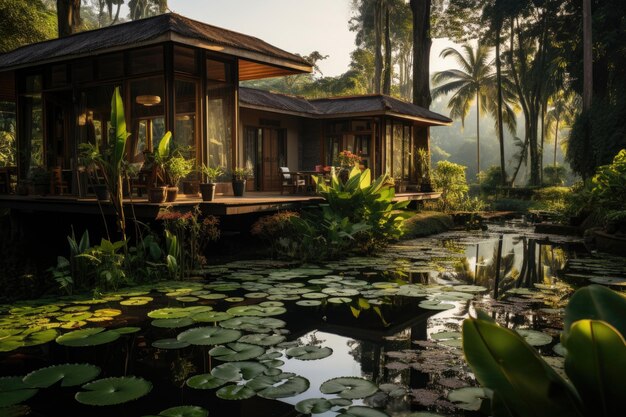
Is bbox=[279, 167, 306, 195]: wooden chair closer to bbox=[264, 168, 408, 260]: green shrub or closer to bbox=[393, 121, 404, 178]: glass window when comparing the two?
bbox=[264, 168, 408, 260]: green shrub

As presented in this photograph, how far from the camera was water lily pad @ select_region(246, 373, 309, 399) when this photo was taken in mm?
2707

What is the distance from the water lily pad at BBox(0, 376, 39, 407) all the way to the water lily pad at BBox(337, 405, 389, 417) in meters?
1.67

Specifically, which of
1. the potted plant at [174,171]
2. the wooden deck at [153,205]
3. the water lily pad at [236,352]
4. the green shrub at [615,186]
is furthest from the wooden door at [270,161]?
the water lily pad at [236,352]

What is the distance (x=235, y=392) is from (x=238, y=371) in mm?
320

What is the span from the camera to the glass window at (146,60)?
902 cm

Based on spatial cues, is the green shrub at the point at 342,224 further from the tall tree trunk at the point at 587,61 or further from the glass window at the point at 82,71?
the tall tree trunk at the point at 587,61

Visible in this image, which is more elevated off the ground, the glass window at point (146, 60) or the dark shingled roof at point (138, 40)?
the dark shingled roof at point (138, 40)

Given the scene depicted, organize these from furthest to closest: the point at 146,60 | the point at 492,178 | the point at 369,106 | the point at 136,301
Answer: the point at 492,178 < the point at 369,106 < the point at 146,60 < the point at 136,301

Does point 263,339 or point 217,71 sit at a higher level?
point 217,71

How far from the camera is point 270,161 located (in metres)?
16.0

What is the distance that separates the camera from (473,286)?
5715 mm

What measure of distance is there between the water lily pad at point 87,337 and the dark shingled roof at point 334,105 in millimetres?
10101

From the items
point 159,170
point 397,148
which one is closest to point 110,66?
point 159,170

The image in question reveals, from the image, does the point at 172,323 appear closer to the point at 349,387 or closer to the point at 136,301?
the point at 136,301
